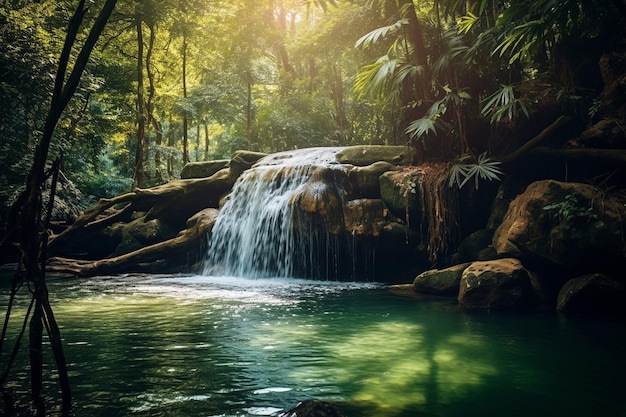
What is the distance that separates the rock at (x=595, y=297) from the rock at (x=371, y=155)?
5.78 meters

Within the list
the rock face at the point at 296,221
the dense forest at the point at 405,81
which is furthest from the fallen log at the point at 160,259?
the dense forest at the point at 405,81

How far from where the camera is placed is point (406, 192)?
32.8ft

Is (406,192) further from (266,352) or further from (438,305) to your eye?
(266,352)

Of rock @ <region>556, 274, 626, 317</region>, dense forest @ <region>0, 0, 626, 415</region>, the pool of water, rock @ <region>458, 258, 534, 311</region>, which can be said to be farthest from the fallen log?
rock @ <region>556, 274, 626, 317</region>

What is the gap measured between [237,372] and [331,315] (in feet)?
9.18

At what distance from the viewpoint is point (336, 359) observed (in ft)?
14.7

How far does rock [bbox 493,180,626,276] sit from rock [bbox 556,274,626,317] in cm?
32

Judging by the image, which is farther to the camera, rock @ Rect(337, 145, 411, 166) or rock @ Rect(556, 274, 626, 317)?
rock @ Rect(337, 145, 411, 166)

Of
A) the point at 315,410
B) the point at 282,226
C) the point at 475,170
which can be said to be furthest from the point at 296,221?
the point at 315,410

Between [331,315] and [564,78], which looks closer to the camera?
[331,315]

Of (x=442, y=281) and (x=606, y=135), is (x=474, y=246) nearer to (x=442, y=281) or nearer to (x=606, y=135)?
(x=442, y=281)

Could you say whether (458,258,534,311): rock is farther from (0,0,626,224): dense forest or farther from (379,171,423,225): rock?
(379,171,423,225): rock

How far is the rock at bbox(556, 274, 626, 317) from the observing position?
6445 mm

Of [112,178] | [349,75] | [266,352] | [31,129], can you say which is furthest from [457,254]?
[112,178]
